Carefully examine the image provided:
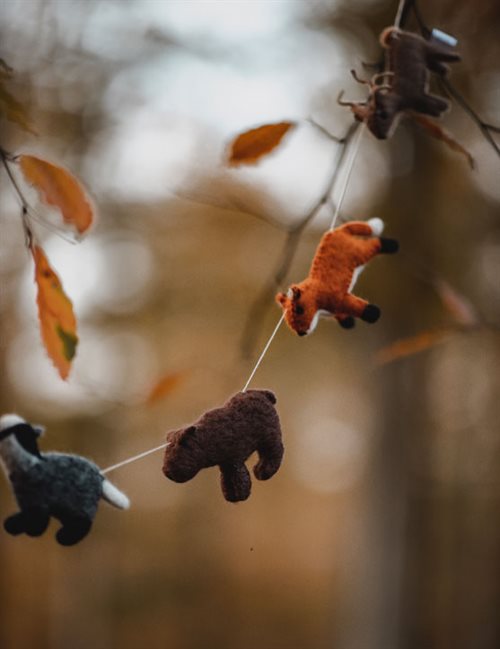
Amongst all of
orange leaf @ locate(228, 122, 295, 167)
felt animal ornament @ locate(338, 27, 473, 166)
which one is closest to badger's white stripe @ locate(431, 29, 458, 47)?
felt animal ornament @ locate(338, 27, 473, 166)

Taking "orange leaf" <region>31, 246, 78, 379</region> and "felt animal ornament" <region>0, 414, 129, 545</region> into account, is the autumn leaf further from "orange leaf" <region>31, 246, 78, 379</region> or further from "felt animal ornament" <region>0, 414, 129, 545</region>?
"felt animal ornament" <region>0, 414, 129, 545</region>

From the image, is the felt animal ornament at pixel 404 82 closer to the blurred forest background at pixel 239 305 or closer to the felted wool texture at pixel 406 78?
the felted wool texture at pixel 406 78

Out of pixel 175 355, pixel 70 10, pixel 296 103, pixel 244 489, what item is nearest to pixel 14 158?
pixel 244 489

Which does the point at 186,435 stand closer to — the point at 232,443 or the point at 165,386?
the point at 232,443

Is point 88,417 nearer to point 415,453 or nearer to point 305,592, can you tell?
point 415,453

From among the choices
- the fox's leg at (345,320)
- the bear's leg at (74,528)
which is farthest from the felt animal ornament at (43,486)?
the fox's leg at (345,320)

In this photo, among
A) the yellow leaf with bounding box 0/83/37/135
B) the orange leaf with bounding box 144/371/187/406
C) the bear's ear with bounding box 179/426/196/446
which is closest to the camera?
the bear's ear with bounding box 179/426/196/446

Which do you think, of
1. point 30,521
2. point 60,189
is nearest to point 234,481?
point 30,521
